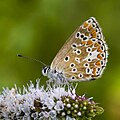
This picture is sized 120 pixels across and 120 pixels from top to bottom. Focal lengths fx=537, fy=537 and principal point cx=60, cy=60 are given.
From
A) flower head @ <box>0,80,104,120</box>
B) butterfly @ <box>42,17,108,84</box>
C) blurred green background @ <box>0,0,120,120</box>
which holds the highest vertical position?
blurred green background @ <box>0,0,120,120</box>

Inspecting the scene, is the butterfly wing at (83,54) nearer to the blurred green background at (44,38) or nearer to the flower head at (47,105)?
the flower head at (47,105)

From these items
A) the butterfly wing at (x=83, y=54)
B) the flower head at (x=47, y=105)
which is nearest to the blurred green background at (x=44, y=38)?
the butterfly wing at (x=83, y=54)

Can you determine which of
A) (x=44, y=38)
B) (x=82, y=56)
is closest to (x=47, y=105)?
(x=82, y=56)

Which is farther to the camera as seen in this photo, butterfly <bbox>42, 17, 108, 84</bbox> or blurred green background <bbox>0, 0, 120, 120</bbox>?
blurred green background <bbox>0, 0, 120, 120</bbox>

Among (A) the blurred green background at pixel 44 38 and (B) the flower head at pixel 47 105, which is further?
(A) the blurred green background at pixel 44 38

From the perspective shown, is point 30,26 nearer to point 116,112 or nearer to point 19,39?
point 19,39

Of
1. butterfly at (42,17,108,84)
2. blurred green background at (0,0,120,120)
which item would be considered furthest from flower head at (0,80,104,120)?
blurred green background at (0,0,120,120)

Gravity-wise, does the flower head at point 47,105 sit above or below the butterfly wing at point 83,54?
below

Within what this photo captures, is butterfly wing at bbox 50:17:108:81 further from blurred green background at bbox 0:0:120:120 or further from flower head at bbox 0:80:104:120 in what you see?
blurred green background at bbox 0:0:120:120
